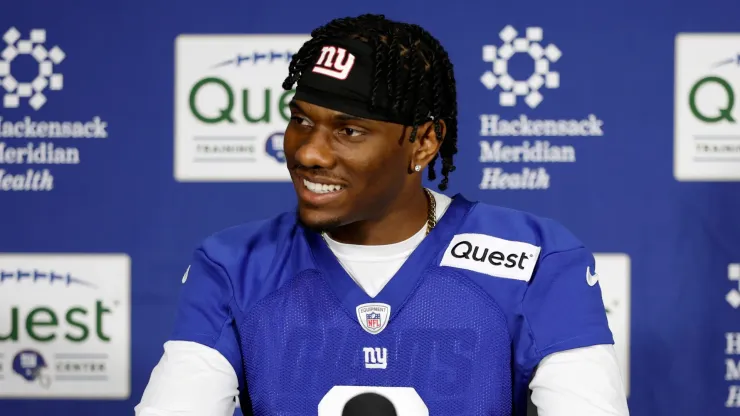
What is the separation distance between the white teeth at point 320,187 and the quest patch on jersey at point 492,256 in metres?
0.20

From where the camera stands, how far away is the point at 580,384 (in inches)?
51.6

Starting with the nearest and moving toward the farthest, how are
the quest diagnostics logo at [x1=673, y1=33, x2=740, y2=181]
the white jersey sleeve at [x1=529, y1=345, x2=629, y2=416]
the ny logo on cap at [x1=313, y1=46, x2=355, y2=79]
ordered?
the white jersey sleeve at [x1=529, y1=345, x2=629, y2=416] → the ny logo on cap at [x1=313, y1=46, x2=355, y2=79] → the quest diagnostics logo at [x1=673, y1=33, x2=740, y2=181]

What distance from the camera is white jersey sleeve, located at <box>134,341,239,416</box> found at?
1323mm

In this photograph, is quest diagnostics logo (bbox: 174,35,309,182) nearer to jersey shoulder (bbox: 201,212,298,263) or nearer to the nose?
jersey shoulder (bbox: 201,212,298,263)

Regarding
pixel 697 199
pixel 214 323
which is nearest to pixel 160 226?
pixel 214 323

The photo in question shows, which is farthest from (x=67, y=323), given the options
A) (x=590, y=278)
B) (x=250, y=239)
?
(x=590, y=278)

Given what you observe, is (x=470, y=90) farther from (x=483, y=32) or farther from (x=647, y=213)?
(x=647, y=213)

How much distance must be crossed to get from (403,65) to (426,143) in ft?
0.42

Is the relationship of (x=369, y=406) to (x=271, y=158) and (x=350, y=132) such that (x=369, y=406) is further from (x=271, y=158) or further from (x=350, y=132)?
(x=271, y=158)

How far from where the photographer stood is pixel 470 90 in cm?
243

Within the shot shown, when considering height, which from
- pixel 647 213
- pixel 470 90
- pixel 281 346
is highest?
pixel 470 90

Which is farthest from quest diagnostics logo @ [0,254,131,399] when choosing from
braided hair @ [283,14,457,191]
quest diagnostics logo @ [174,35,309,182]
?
braided hair @ [283,14,457,191]

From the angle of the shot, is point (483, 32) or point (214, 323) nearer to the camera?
point (214, 323)

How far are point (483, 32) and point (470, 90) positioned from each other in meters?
0.14
